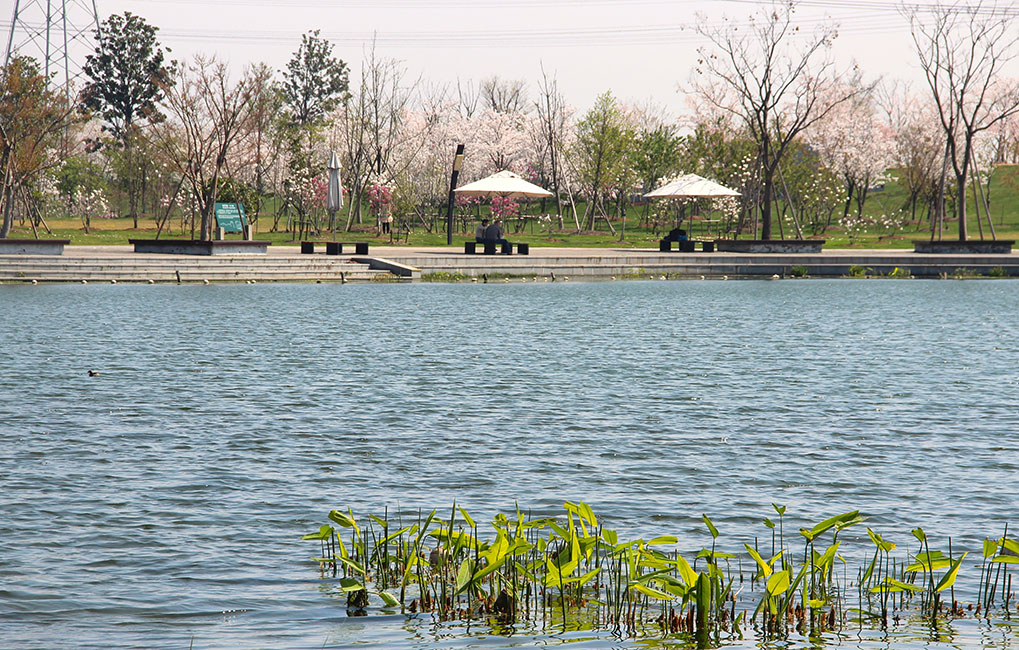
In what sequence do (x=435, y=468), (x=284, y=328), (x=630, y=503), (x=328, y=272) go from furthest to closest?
1. (x=328, y=272)
2. (x=284, y=328)
3. (x=435, y=468)
4. (x=630, y=503)

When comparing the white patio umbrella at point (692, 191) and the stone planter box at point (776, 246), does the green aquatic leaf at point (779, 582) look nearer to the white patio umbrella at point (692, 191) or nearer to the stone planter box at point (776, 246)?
the stone planter box at point (776, 246)

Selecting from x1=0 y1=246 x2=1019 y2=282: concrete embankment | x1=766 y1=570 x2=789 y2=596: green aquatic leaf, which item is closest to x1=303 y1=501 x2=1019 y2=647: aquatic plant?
x1=766 y1=570 x2=789 y2=596: green aquatic leaf

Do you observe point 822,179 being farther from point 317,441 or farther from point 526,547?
point 526,547

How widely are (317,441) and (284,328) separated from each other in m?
10.9

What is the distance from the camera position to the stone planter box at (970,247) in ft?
127

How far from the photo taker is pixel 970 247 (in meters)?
39.1

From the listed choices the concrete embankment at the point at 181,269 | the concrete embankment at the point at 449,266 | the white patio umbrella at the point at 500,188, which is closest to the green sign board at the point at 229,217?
the concrete embankment at the point at 449,266

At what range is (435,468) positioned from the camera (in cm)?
904

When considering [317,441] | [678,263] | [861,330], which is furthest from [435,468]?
[678,263]

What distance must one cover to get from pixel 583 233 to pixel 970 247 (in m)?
21.0

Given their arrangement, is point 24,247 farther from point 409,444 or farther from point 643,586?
point 643,586

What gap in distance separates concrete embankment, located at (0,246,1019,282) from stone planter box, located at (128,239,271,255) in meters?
0.73

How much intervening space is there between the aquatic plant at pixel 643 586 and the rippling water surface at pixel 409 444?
0.25 meters

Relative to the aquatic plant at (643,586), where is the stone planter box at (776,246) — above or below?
above
